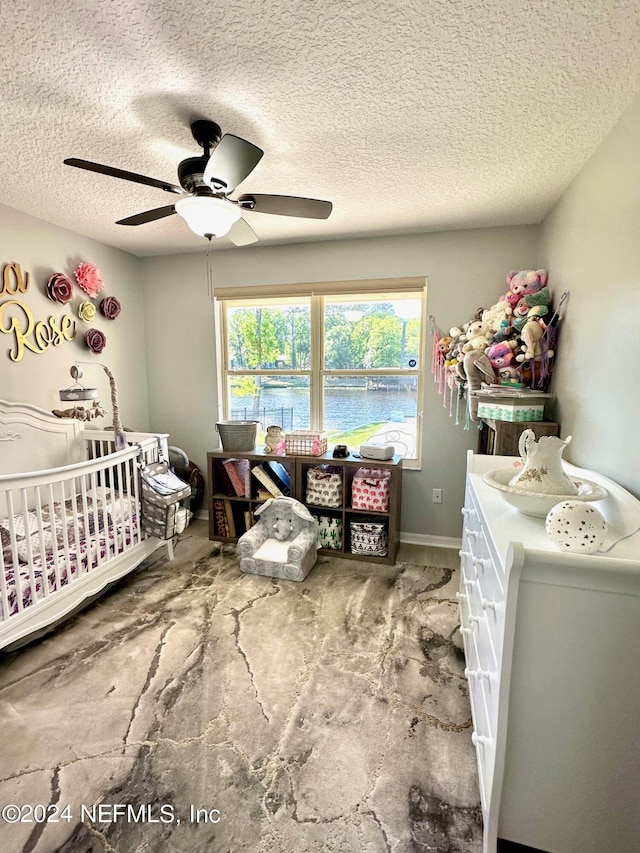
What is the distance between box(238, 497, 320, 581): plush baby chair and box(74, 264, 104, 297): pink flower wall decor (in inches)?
79.9

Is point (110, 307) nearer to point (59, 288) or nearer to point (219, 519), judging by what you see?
point (59, 288)

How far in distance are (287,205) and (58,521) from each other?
210cm

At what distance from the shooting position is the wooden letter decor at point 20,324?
7.75 ft

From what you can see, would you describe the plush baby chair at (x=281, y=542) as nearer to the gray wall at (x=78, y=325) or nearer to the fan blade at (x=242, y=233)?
the gray wall at (x=78, y=325)

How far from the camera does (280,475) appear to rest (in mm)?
3100

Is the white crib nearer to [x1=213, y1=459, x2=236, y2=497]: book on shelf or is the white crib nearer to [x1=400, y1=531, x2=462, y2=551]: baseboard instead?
[x1=213, y1=459, x2=236, y2=497]: book on shelf

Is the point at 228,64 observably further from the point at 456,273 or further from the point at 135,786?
the point at 135,786

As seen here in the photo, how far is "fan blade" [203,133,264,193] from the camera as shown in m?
1.25

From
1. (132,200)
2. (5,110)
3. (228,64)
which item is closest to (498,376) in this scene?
(228,64)

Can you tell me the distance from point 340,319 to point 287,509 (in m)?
1.55

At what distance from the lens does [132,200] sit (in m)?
2.29

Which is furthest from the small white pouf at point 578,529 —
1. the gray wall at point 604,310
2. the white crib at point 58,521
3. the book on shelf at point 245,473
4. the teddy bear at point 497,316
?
the book on shelf at point 245,473

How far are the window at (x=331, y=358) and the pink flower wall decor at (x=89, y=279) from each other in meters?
0.89

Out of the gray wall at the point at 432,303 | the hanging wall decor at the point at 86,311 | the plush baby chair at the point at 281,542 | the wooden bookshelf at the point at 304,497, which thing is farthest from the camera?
the hanging wall decor at the point at 86,311
